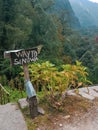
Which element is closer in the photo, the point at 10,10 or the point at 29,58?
the point at 29,58

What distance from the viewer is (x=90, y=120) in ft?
10.1

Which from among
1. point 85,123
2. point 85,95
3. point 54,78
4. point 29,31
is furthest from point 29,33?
point 85,123

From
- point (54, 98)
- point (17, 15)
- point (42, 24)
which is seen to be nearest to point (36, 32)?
point (42, 24)

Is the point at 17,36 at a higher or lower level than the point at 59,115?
higher

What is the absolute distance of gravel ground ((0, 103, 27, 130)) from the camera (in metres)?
2.89

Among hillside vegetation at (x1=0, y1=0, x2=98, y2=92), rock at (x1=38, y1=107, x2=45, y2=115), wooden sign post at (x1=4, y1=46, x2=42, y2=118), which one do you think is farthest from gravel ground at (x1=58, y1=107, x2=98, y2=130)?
hillside vegetation at (x1=0, y1=0, x2=98, y2=92)

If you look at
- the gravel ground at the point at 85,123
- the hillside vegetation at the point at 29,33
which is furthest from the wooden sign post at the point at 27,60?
the hillside vegetation at the point at 29,33

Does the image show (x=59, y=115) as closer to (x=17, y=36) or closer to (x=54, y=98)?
(x=54, y=98)

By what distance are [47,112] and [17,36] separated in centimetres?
1182

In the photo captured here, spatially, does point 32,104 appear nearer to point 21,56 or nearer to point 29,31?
point 21,56

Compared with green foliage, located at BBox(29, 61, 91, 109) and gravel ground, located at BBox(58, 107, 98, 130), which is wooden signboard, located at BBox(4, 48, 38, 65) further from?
gravel ground, located at BBox(58, 107, 98, 130)

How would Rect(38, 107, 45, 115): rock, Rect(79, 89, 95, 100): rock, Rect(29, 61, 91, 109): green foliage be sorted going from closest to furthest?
Rect(38, 107, 45, 115): rock, Rect(29, 61, 91, 109): green foliage, Rect(79, 89, 95, 100): rock

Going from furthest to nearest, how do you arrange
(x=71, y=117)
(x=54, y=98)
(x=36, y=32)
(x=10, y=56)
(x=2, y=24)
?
1. (x=36, y=32)
2. (x=2, y=24)
3. (x=54, y=98)
4. (x=71, y=117)
5. (x=10, y=56)

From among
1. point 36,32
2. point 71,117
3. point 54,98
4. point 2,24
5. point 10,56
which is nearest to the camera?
point 10,56
